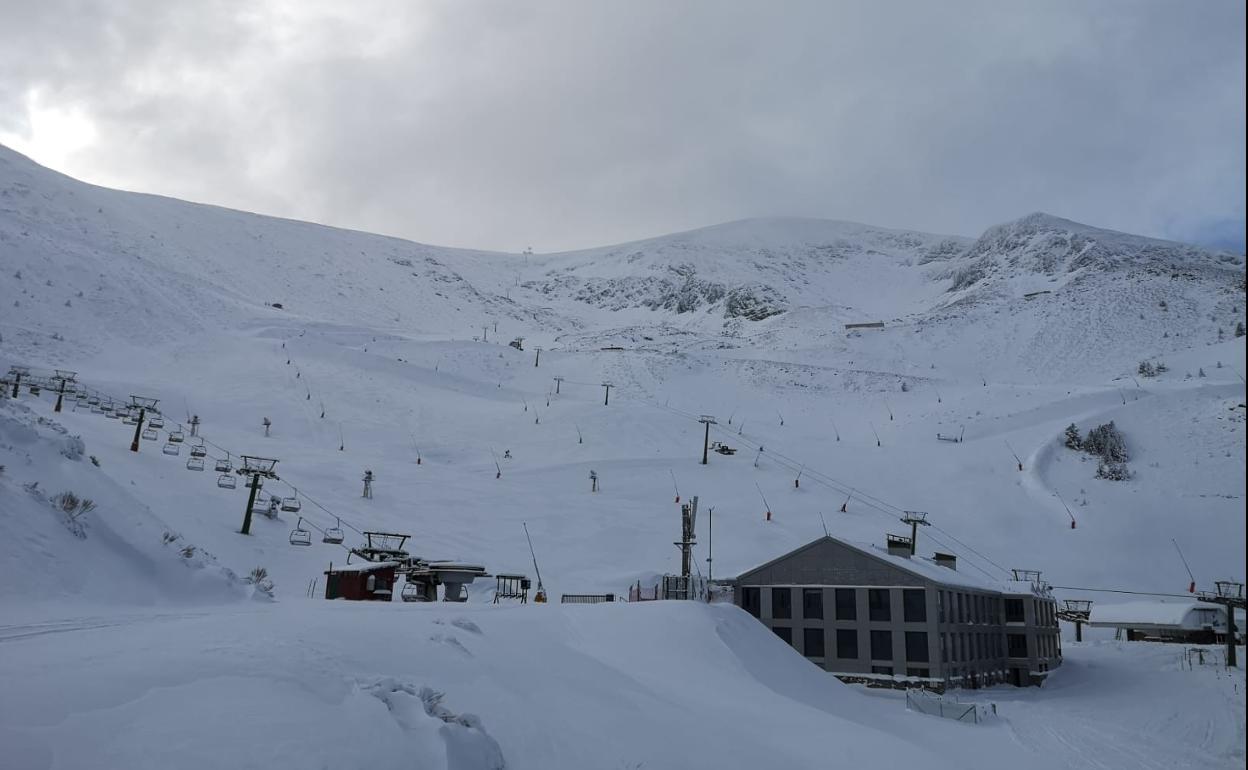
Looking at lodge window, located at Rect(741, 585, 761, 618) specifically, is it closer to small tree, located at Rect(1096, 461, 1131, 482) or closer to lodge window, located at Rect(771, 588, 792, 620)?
lodge window, located at Rect(771, 588, 792, 620)

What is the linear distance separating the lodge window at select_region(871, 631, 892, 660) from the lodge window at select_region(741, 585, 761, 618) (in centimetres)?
572

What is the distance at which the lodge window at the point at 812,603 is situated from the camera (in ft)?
128

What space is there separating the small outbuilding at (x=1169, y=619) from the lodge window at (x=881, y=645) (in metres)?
17.0

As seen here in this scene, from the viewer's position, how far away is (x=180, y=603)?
16.6 meters

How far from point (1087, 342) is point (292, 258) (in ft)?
428

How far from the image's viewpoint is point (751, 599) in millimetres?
40250

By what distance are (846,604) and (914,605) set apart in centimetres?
320

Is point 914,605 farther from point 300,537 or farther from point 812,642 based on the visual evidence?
point 300,537

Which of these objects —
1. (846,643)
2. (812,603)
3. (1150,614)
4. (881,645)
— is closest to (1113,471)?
(1150,614)

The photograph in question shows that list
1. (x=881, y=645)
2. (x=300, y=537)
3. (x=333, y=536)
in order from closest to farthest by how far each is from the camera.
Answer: (x=300, y=537)
(x=333, y=536)
(x=881, y=645)

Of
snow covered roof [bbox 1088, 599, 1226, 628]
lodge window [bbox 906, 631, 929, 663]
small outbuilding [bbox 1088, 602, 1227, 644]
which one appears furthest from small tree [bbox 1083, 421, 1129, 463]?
lodge window [bbox 906, 631, 929, 663]

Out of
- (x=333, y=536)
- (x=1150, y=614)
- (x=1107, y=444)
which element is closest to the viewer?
(x=333, y=536)

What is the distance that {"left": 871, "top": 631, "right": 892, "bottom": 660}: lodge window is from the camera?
37719 mm

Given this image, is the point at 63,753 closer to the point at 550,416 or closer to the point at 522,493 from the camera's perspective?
the point at 522,493
